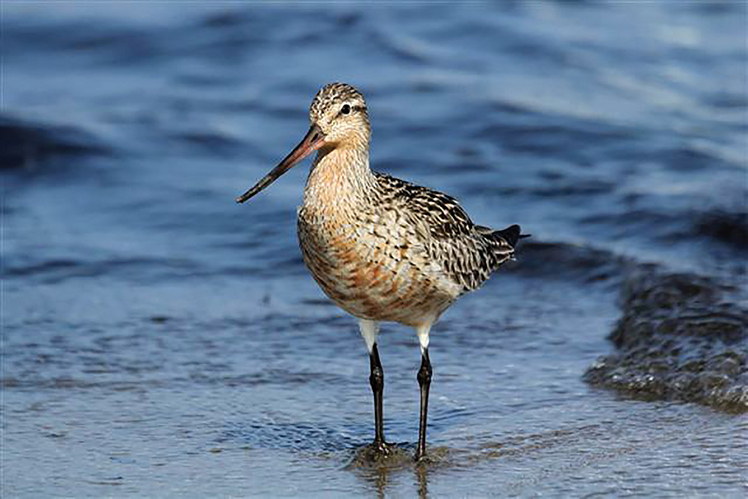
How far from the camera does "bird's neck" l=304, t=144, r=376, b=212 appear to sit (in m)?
6.84

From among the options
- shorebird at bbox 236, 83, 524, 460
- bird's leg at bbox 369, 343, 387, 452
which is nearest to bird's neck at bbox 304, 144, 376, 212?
shorebird at bbox 236, 83, 524, 460

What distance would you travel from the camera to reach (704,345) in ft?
27.6

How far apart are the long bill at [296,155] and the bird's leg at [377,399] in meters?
1.19

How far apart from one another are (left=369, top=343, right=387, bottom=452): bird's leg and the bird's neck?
1.00m

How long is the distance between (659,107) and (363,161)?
770 cm

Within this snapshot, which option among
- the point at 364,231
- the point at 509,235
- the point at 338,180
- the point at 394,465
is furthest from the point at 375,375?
the point at 509,235

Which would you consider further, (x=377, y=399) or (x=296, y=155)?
(x=377, y=399)

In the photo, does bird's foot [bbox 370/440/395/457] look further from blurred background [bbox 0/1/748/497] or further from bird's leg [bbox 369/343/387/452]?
blurred background [bbox 0/1/748/497]

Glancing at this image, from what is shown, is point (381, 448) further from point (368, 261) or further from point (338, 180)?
point (338, 180)

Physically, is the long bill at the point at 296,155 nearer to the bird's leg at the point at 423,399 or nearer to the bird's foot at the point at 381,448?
the bird's leg at the point at 423,399

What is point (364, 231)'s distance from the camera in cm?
685

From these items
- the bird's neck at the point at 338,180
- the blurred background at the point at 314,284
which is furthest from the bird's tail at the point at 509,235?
the bird's neck at the point at 338,180

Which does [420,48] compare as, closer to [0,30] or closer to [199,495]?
[0,30]

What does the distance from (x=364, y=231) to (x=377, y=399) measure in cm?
102
